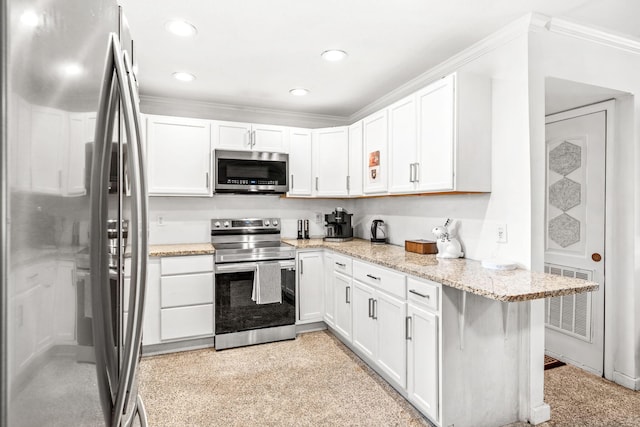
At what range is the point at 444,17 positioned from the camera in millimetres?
2141

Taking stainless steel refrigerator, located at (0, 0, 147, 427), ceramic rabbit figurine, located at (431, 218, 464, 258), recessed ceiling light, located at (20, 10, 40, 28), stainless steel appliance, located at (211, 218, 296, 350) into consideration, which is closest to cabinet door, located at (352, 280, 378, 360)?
ceramic rabbit figurine, located at (431, 218, 464, 258)

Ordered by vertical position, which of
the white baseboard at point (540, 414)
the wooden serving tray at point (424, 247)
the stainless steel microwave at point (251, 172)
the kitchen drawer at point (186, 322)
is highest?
the stainless steel microwave at point (251, 172)

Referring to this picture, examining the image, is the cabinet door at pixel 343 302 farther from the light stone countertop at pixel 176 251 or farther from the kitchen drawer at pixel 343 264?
the light stone countertop at pixel 176 251

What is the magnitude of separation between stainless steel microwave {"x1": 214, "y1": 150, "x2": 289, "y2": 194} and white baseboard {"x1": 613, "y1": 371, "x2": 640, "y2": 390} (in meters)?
3.17

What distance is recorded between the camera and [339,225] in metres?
3.90

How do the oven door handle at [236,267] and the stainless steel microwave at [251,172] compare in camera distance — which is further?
the stainless steel microwave at [251,172]

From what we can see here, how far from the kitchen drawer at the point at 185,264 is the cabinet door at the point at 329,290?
1.12 meters

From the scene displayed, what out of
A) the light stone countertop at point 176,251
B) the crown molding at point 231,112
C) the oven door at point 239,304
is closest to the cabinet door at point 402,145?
the oven door at point 239,304

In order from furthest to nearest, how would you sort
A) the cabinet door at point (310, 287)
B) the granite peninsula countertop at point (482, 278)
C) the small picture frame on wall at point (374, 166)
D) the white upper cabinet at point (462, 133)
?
the cabinet door at point (310, 287), the small picture frame on wall at point (374, 166), the white upper cabinet at point (462, 133), the granite peninsula countertop at point (482, 278)

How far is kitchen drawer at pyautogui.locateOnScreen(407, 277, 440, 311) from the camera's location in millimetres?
1952

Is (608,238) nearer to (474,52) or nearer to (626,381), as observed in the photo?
(626,381)

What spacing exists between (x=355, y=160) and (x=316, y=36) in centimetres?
150

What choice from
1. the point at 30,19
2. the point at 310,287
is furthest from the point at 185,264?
the point at 30,19

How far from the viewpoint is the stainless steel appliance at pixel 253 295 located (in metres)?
3.17
